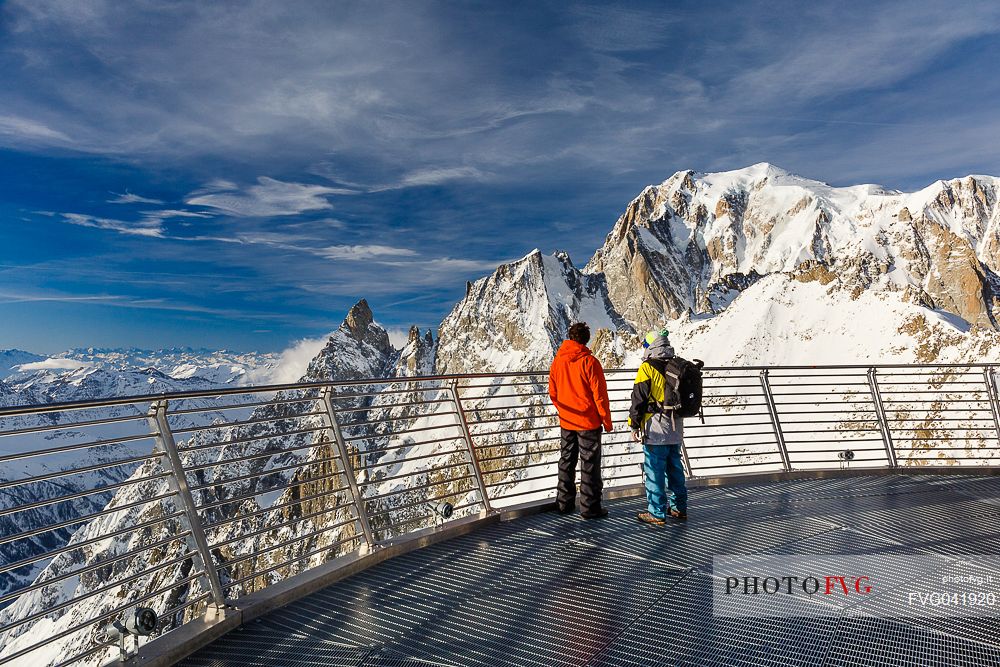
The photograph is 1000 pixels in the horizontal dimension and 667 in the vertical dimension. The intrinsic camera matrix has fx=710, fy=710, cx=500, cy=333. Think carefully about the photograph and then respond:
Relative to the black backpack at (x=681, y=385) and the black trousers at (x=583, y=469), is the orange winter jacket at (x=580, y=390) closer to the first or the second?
the black trousers at (x=583, y=469)

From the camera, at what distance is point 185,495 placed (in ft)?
15.4

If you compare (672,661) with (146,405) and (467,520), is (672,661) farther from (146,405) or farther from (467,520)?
(146,405)

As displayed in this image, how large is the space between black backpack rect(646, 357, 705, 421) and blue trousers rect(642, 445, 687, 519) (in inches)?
16.6

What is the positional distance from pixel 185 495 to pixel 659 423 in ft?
14.0

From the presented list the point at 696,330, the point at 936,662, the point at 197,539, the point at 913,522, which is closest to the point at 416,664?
the point at 197,539

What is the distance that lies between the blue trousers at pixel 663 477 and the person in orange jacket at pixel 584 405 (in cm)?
50

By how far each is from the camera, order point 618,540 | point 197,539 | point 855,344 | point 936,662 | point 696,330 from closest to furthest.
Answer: point 936,662 → point 197,539 → point 618,540 → point 855,344 → point 696,330

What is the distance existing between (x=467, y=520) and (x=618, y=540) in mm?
1582

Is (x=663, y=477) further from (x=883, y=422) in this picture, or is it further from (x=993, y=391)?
(x=993, y=391)

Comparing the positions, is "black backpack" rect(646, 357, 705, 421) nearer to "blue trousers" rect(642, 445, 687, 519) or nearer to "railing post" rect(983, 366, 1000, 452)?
"blue trousers" rect(642, 445, 687, 519)

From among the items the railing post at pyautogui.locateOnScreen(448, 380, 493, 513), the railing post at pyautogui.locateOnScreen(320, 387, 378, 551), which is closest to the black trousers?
Result: the railing post at pyautogui.locateOnScreen(448, 380, 493, 513)

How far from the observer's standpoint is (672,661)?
3889 mm

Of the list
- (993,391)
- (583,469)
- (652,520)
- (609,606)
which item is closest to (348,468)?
(583,469)

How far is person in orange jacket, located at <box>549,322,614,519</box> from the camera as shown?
697 cm
